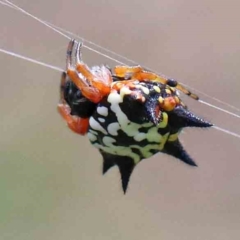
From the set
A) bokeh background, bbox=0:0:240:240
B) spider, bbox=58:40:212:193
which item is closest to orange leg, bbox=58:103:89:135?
spider, bbox=58:40:212:193

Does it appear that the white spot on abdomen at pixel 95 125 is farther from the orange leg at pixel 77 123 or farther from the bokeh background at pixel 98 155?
the bokeh background at pixel 98 155

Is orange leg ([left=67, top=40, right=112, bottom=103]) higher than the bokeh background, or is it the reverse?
orange leg ([left=67, top=40, right=112, bottom=103])

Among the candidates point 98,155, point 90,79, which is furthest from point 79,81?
point 98,155

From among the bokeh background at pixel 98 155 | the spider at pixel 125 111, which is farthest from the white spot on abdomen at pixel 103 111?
the bokeh background at pixel 98 155

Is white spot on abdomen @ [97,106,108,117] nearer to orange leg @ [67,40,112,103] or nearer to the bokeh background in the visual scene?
orange leg @ [67,40,112,103]

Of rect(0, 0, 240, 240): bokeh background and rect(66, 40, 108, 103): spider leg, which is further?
rect(0, 0, 240, 240): bokeh background

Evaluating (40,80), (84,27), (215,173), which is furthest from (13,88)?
(215,173)

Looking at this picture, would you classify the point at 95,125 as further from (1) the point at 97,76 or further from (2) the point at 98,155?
(2) the point at 98,155
